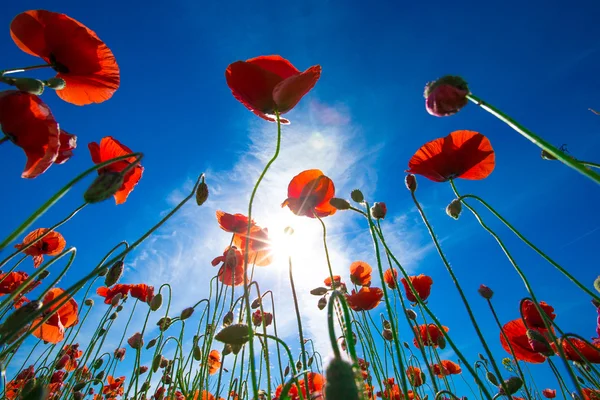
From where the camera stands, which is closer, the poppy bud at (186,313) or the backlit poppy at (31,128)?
the backlit poppy at (31,128)

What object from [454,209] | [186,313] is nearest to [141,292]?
[186,313]

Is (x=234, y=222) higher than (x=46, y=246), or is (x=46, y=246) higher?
(x=46, y=246)

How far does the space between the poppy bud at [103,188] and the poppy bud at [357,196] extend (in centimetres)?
143

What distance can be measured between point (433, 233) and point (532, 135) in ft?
2.56

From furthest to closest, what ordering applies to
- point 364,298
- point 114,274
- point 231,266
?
point 364,298 < point 231,266 < point 114,274

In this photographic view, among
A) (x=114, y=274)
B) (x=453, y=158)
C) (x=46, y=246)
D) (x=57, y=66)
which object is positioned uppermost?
(x=46, y=246)

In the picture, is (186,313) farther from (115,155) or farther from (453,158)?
(453,158)

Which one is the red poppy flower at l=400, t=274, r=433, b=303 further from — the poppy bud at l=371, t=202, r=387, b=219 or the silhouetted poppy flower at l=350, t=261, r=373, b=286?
the poppy bud at l=371, t=202, r=387, b=219

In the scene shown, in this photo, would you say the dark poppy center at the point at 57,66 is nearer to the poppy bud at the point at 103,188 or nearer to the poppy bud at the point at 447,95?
the poppy bud at the point at 103,188

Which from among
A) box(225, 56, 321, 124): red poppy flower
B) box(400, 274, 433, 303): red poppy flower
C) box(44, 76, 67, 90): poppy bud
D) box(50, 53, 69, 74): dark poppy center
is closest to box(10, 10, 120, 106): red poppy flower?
box(50, 53, 69, 74): dark poppy center

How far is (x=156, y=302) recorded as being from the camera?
8.89 feet

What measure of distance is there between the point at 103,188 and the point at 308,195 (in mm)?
1300

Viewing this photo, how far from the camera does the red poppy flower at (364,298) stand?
2926 mm

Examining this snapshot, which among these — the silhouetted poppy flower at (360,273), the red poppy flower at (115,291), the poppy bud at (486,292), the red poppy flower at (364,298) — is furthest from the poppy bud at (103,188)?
the red poppy flower at (115,291)
